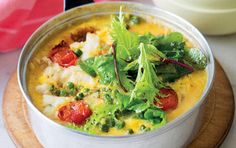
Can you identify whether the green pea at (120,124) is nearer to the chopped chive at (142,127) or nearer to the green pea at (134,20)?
the chopped chive at (142,127)

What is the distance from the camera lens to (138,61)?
1.08 metres

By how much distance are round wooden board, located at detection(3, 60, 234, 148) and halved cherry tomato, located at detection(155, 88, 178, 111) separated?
4.3 inches

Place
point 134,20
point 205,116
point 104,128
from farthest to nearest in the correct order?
point 134,20 < point 205,116 < point 104,128

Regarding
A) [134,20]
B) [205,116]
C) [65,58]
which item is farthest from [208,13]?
[65,58]

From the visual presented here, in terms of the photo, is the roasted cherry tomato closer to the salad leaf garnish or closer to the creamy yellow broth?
the creamy yellow broth

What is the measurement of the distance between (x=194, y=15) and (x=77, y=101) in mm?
458

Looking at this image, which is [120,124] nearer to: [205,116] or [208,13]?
[205,116]

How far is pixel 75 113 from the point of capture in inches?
42.6

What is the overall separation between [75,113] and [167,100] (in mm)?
212

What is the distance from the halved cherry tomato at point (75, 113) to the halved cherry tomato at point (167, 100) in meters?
0.16

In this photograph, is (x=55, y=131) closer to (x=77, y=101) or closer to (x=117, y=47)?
(x=77, y=101)

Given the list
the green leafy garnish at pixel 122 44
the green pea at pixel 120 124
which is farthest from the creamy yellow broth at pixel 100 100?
the green leafy garnish at pixel 122 44

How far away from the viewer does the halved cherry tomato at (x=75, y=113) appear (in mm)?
1079

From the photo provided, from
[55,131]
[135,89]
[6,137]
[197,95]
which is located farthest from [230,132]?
[6,137]
